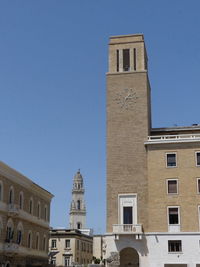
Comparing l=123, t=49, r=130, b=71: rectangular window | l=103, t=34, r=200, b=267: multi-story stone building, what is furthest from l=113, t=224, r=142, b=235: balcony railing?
l=123, t=49, r=130, b=71: rectangular window

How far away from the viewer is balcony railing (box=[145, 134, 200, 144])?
45.3 m

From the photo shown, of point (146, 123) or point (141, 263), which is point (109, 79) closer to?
point (146, 123)

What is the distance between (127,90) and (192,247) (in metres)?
18.1

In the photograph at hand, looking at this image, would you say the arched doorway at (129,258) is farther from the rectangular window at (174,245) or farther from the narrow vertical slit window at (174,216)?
the narrow vertical slit window at (174,216)

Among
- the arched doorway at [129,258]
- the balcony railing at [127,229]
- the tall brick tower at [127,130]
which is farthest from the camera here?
the arched doorway at [129,258]

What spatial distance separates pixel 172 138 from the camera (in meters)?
46.4

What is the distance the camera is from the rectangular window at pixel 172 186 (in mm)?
44338

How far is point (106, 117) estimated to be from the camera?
159 ft

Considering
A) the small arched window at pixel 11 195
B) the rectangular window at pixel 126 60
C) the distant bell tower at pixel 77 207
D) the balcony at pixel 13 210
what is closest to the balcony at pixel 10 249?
the balcony at pixel 13 210

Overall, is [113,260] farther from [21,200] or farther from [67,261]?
[67,261]

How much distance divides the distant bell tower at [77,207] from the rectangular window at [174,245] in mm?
101067

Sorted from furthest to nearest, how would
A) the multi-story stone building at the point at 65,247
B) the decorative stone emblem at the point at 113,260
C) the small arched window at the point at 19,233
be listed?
the multi-story stone building at the point at 65,247 → the small arched window at the point at 19,233 → the decorative stone emblem at the point at 113,260

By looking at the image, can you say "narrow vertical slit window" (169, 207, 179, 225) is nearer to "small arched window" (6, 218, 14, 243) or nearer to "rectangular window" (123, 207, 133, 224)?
"rectangular window" (123, 207, 133, 224)

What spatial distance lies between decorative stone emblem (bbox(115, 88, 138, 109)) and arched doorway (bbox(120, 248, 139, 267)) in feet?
50.5
